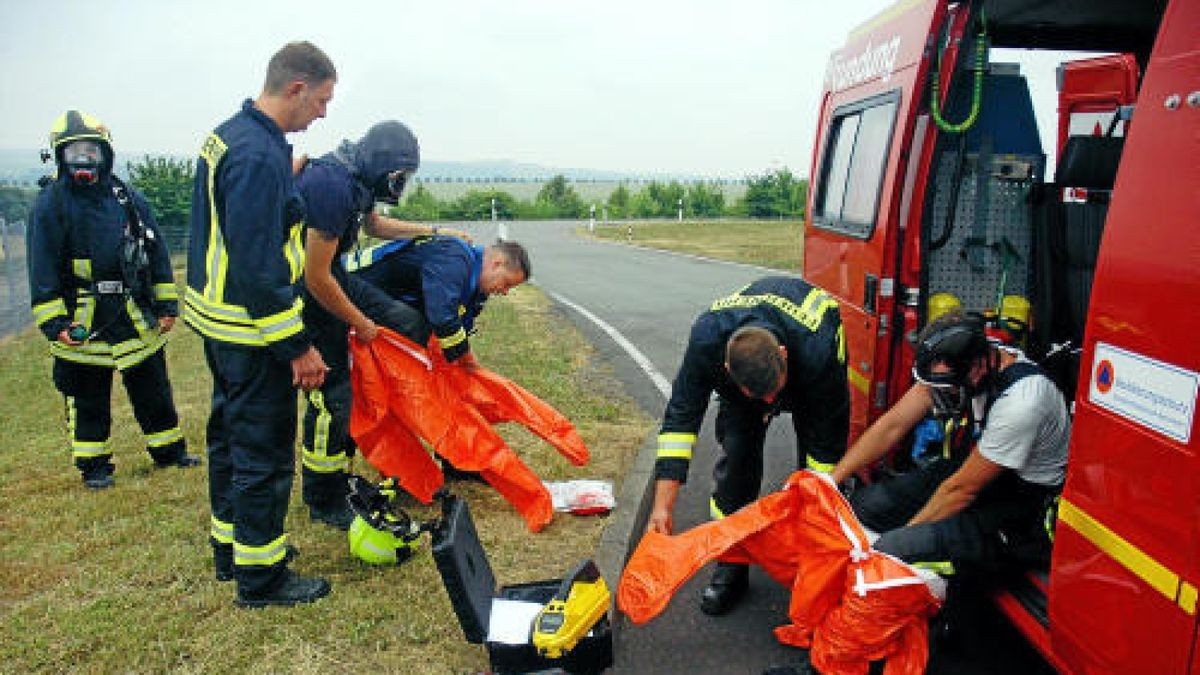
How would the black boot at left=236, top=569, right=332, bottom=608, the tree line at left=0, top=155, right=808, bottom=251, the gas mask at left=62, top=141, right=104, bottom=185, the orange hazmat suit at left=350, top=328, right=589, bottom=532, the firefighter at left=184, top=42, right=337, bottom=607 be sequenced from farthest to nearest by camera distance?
the tree line at left=0, top=155, right=808, bottom=251 < the gas mask at left=62, top=141, right=104, bottom=185 < the orange hazmat suit at left=350, top=328, right=589, bottom=532 < the black boot at left=236, top=569, right=332, bottom=608 < the firefighter at left=184, top=42, right=337, bottom=607

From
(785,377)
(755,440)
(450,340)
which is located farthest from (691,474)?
(785,377)

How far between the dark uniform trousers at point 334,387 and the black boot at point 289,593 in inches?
29.6

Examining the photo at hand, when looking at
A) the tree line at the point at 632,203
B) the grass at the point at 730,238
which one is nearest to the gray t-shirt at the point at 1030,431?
the grass at the point at 730,238

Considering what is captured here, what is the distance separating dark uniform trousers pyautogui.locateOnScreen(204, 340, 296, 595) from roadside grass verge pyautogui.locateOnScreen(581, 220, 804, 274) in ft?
40.5

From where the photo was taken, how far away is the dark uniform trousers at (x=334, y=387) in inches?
165

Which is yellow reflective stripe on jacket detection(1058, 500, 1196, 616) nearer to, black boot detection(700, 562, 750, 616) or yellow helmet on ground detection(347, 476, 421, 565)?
black boot detection(700, 562, 750, 616)

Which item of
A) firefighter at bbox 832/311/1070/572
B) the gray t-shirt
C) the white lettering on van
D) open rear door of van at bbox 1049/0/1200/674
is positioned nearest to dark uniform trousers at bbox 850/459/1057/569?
firefighter at bbox 832/311/1070/572

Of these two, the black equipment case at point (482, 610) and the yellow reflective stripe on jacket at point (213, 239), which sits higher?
the yellow reflective stripe on jacket at point (213, 239)

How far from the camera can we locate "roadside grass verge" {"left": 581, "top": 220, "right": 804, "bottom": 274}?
18.8m

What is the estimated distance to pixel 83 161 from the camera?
4820mm

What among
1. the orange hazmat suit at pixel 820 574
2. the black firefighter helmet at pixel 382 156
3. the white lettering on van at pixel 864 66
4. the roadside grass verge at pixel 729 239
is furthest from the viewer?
the roadside grass verge at pixel 729 239

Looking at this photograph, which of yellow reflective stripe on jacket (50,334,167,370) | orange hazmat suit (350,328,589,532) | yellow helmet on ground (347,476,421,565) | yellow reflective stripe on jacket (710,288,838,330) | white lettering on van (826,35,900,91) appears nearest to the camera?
yellow reflective stripe on jacket (710,288,838,330)

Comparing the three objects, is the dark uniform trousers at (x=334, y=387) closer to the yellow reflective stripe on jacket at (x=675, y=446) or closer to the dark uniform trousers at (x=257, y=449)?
the dark uniform trousers at (x=257, y=449)

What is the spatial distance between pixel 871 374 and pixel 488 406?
1.95 m
